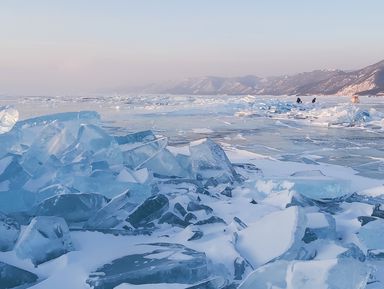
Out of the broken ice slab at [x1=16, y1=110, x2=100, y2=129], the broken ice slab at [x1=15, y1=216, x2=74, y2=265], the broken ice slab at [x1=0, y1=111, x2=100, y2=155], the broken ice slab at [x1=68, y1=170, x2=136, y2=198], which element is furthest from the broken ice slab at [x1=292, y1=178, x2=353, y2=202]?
the broken ice slab at [x1=16, y1=110, x2=100, y2=129]

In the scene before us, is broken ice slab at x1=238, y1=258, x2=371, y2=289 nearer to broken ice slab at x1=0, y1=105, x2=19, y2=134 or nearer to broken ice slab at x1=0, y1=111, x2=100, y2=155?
broken ice slab at x1=0, y1=111, x2=100, y2=155

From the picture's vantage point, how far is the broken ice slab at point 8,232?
2.79m

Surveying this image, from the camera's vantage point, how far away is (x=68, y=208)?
3.32 m

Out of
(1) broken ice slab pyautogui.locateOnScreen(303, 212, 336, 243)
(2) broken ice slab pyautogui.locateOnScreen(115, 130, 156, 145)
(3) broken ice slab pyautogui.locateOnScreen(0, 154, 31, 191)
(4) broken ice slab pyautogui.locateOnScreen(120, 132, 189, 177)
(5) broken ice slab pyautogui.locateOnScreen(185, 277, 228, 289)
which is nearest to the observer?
(5) broken ice slab pyautogui.locateOnScreen(185, 277, 228, 289)

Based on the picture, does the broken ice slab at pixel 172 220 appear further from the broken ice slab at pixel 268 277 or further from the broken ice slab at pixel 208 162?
the broken ice slab at pixel 208 162

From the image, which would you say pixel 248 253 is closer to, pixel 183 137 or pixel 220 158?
pixel 220 158

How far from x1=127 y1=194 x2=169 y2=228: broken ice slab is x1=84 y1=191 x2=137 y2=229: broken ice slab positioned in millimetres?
70

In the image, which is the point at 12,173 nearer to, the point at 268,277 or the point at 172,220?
the point at 172,220

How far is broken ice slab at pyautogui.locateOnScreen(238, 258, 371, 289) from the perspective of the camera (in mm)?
2053

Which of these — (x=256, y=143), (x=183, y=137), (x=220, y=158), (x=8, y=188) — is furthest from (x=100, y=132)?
(x=183, y=137)

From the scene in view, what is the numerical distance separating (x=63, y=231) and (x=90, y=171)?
3.90 ft

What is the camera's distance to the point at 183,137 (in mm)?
11656

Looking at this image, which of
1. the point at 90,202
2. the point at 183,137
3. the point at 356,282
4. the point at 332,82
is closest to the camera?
the point at 356,282

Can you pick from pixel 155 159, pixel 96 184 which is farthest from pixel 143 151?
pixel 96 184
